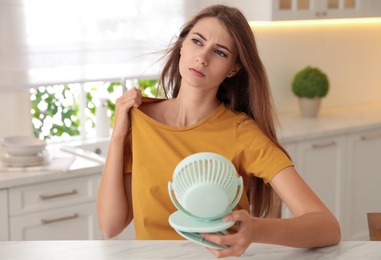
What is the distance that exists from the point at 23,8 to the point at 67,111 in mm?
1067

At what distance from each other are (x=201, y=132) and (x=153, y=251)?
489 millimetres

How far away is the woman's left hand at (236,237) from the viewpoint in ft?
5.11

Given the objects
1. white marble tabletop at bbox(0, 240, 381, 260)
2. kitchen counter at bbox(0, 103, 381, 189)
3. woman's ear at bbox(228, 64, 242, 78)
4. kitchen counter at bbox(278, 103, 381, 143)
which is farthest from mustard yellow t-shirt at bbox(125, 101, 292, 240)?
kitchen counter at bbox(278, 103, 381, 143)

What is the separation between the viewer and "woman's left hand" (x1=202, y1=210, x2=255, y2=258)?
1.56 meters

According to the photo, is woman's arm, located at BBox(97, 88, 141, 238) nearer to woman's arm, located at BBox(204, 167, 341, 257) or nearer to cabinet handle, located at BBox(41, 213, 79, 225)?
woman's arm, located at BBox(204, 167, 341, 257)

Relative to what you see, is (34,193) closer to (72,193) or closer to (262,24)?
(72,193)

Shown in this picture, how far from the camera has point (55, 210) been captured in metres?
3.53

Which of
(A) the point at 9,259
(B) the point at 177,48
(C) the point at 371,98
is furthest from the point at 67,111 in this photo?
(A) the point at 9,259

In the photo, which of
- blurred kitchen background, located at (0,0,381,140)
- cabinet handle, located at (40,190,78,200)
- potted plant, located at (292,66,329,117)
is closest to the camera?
cabinet handle, located at (40,190,78,200)

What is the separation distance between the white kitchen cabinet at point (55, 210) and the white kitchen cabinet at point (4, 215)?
0.06 ft

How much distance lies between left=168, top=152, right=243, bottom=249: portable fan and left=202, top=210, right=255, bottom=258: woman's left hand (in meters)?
0.02

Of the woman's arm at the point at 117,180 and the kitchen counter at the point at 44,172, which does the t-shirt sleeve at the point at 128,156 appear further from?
the kitchen counter at the point at 44,172

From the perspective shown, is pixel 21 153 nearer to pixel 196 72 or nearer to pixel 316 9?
pixel 196 72

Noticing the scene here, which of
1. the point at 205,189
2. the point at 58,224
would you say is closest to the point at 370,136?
the point at 58,224
